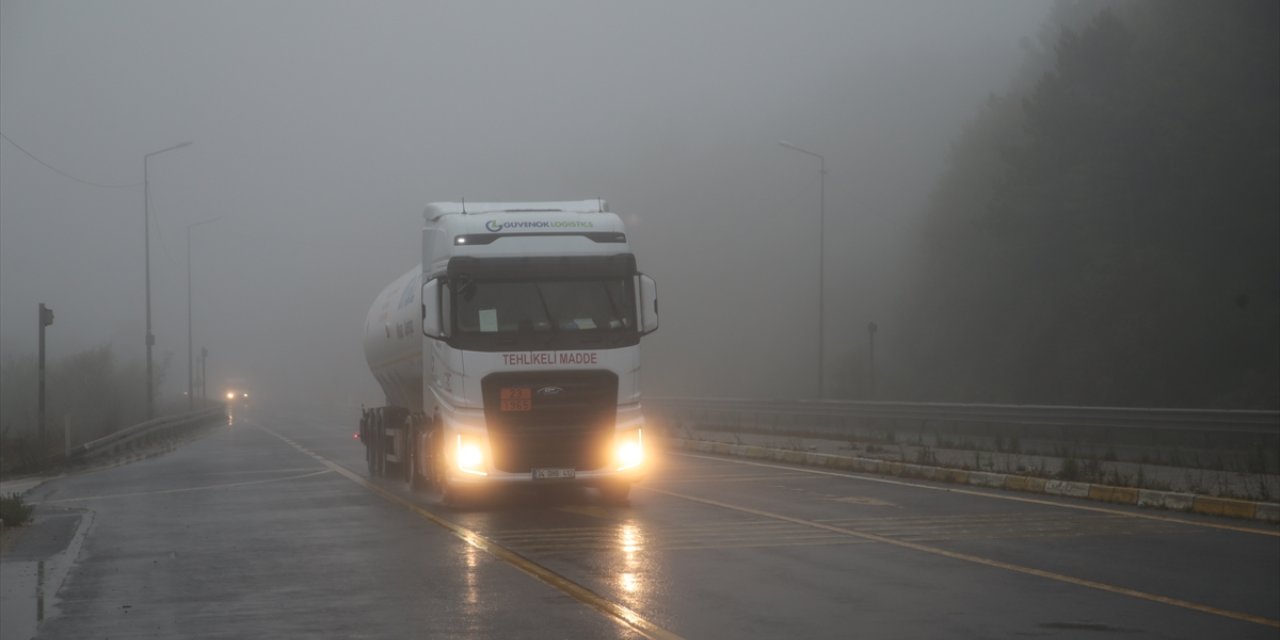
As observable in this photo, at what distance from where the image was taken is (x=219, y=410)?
7269 cm

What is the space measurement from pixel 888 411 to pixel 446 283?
70.1ft

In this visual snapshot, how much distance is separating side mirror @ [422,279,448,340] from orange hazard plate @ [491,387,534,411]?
111 centimetres

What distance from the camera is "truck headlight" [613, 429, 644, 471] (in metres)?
17.7

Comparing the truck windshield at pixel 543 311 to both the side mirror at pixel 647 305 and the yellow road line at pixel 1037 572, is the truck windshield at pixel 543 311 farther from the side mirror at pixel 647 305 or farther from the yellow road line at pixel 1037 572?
the yellow road line at pixel 1037 572

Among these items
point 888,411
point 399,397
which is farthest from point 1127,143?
point 399,397

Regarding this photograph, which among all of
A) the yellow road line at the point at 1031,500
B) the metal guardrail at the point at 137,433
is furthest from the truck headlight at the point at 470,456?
the metal guardrail at the point at 137,433

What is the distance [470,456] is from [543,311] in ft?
6.50

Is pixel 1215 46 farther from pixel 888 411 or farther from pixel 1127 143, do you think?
pixel 888 411

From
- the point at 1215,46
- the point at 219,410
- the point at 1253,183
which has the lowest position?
the point at 219,410

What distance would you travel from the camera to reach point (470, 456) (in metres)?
17.4

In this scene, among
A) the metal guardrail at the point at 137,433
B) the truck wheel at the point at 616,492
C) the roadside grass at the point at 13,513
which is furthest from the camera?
the metal guardrail at the point at 137,433

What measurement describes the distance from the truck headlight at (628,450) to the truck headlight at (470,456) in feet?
5.46

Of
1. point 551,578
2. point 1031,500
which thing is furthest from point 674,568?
point 1031,500

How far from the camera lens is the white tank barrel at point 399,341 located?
20922mm
